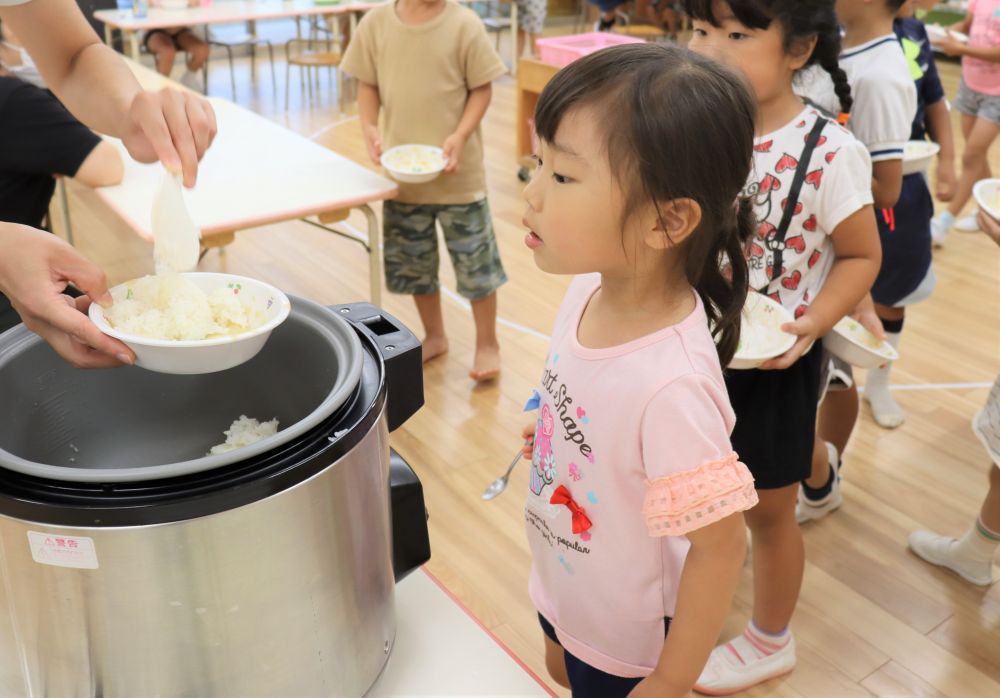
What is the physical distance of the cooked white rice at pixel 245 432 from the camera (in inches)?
33.6

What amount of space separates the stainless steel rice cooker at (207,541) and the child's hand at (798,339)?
25.7 inches

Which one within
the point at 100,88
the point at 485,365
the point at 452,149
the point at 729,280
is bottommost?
the point at 485,365

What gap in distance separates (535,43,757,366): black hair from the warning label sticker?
51 centimetres

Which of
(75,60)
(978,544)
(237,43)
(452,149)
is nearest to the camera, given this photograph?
(75,60)

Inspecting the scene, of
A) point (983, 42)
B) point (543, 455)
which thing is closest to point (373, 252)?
point (543, 455)

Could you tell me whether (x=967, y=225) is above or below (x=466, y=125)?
below

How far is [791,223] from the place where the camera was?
134cm

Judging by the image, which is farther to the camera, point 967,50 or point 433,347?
point 967,50

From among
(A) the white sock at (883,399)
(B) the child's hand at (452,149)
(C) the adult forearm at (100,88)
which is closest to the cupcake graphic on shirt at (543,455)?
(C) the adult forearm at (100,88)

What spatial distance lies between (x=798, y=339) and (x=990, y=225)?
1.54 feet

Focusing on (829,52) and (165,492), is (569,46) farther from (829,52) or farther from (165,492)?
(165,492)

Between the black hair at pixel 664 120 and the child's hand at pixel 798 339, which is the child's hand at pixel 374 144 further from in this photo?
the black hair at pixel 664 120

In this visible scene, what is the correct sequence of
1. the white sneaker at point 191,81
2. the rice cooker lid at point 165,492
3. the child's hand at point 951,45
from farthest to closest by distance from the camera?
the white sneaker at point 191,81, the child's hand at point 951,45, the rice cooker lid at point 165,492

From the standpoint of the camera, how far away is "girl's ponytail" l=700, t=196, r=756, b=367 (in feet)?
2.99
